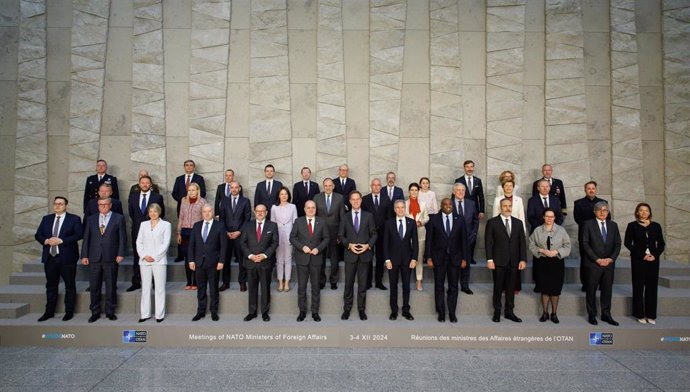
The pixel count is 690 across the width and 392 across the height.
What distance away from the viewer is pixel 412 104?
7754 mm

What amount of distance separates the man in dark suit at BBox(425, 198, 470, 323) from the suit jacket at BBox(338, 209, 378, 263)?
0.78m

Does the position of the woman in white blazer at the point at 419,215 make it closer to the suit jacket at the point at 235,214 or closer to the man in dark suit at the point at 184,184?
the suit jacket at the point at 235,214

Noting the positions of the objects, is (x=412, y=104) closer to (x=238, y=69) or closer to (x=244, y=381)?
(x=238, y=69)

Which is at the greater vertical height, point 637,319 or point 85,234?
point 85,234

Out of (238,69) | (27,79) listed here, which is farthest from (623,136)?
(27,79)

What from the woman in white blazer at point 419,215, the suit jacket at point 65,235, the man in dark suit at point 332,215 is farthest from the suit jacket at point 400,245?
the suit jacket at point 65,235

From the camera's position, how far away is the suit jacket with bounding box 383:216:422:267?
5.16m

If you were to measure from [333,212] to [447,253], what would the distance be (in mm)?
1781

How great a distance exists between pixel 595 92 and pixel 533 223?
11.6 ft

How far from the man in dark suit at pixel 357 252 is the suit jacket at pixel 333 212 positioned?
1.51 feet

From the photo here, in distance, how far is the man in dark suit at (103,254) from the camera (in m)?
5.10

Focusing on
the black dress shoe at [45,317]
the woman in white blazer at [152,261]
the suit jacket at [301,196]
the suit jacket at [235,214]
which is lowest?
the black dress shoe at [45,317]

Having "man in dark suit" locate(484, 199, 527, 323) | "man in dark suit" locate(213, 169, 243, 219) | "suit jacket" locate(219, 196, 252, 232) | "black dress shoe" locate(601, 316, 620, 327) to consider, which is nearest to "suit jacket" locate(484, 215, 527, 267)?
"man in dark suit" locate(484, 199, 527, 323)

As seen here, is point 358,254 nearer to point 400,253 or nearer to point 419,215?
point 400,253
